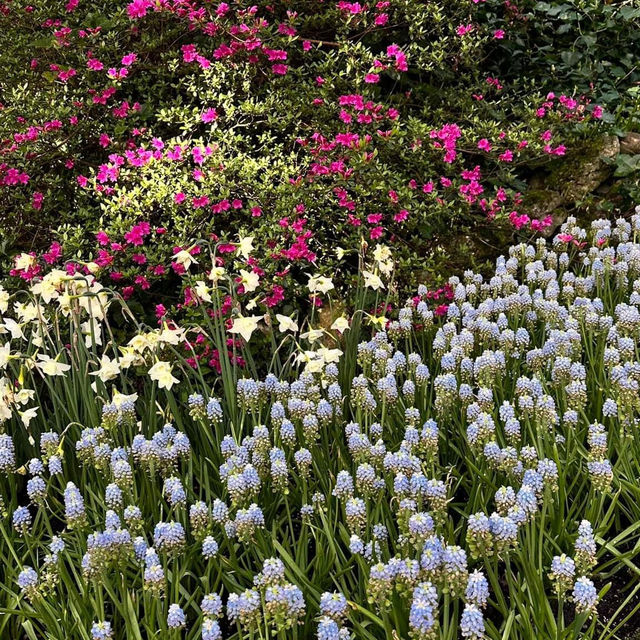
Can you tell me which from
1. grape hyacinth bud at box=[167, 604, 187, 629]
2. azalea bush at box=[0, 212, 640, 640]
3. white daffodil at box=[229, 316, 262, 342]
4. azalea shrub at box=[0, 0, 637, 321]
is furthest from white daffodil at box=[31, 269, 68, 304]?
grape hyacinth bud at box=[167, 604, 187, 629]

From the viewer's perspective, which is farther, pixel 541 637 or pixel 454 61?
pixel 454 61

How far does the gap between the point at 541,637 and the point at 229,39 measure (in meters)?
3.92

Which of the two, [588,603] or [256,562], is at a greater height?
[588,603]

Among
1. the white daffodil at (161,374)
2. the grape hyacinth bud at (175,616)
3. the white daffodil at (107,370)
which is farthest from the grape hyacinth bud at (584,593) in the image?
the white daffodil at (107,370)

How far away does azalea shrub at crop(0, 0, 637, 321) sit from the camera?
424 cm

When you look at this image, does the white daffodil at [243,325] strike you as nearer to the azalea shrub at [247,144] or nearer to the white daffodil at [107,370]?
the white daffodil at [107,370]

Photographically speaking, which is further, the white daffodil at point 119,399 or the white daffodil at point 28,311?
the white daffodil at point 28,311

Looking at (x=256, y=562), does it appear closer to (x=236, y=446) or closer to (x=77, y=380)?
(x=236, y=446)

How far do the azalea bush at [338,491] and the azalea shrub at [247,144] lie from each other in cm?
68

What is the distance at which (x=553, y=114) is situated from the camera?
5.36m

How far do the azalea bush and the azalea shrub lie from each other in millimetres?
683

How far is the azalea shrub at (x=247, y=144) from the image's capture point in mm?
4238

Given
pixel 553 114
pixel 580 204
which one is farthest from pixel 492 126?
pixel 580 204

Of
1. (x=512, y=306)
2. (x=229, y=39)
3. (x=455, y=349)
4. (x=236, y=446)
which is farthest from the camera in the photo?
(x=229, y=39)
